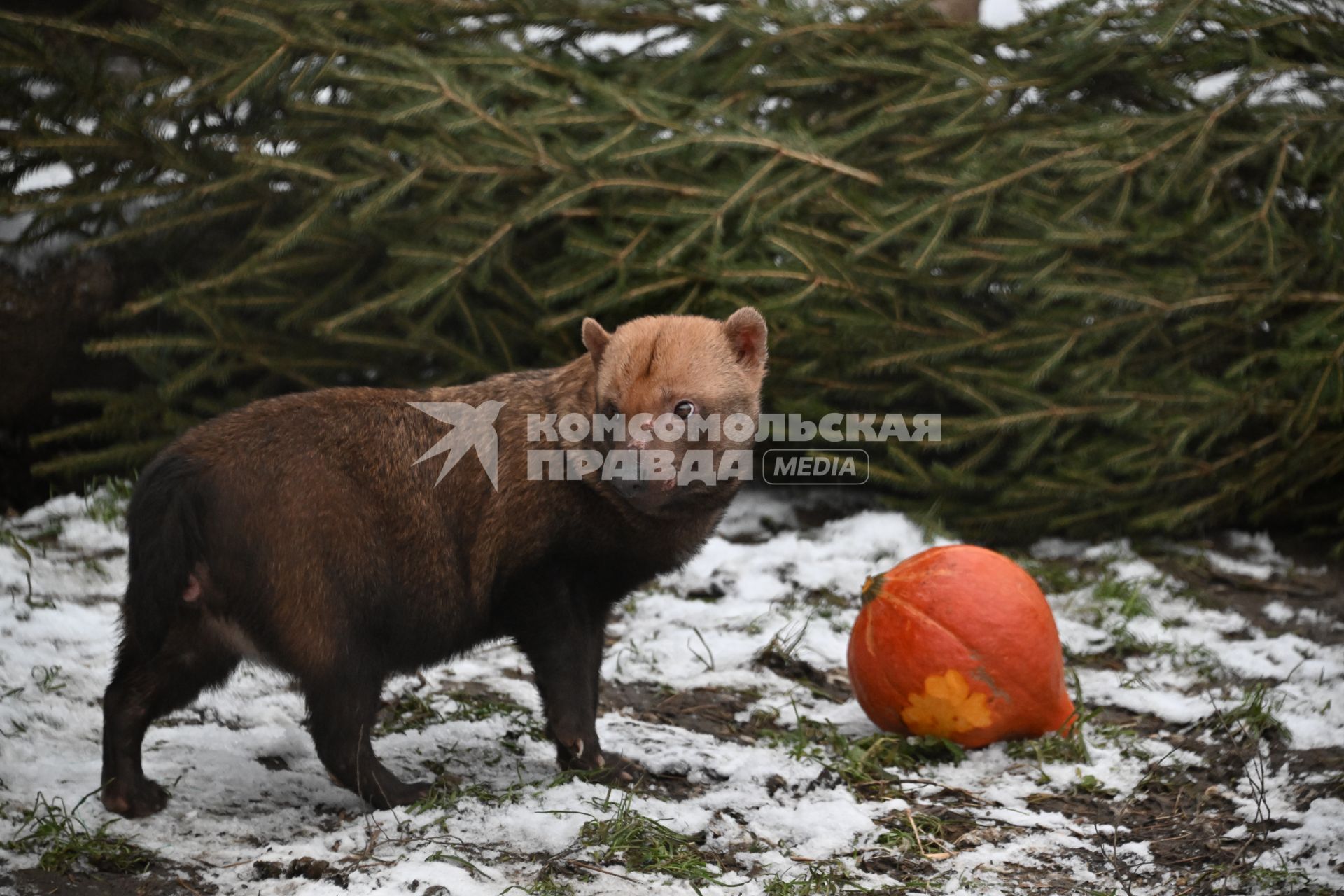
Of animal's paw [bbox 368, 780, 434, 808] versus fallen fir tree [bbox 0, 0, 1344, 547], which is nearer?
animal's paw [bbox 368, 780, 434, 808]

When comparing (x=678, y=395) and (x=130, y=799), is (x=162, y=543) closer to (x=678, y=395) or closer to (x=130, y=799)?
(x=130, y=799)

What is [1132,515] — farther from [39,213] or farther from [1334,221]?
[39,213]

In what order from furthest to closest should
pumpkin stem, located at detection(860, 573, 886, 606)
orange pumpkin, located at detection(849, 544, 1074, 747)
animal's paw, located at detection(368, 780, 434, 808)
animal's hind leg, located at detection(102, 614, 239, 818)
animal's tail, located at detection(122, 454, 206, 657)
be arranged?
pumpkin stem, located at detection(860, 573, 886, 606) → orange pumpkin, located at detection(849, 544, 1074, 747) → animal's paw, located at detection(368, 780, 434, 808) → animal's hind leg, located at detection(102, 614, 239, 818) → animal's tail, located at detection(122, 454, 206, 657)

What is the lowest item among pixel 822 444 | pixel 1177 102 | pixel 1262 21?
pixel 822 444

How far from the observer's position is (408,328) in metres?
6.97

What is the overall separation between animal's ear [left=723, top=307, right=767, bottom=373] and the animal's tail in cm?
182

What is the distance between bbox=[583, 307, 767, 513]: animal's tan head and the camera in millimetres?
3807

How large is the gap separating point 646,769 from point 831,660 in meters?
1.41

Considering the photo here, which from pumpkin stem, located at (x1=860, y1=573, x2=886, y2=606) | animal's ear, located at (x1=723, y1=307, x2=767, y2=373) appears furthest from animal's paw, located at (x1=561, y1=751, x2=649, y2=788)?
animal's ear, located at (x1=723, y1=307, x2=767, y2=373)

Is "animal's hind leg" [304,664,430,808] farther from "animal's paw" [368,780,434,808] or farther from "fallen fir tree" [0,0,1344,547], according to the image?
"fallen fir tree" [0,0,1344,547]

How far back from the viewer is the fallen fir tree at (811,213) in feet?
20.7

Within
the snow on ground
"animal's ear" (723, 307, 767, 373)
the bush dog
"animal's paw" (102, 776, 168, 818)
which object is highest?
"animal's ear" (723, 307, 767, 373)

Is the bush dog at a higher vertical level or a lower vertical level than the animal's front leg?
higher

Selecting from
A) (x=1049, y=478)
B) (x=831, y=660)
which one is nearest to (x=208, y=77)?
(x=831, y=660)
